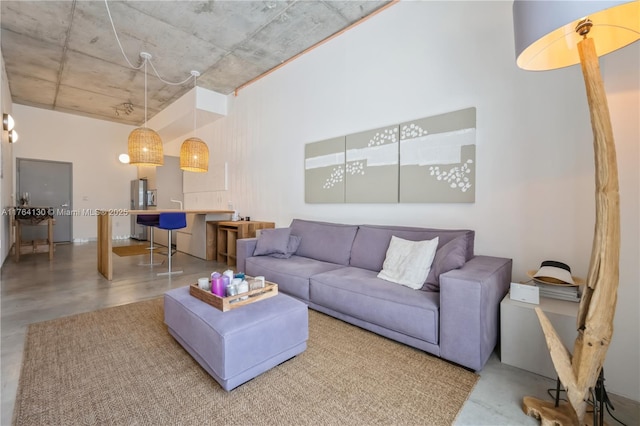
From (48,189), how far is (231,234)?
18.8ft

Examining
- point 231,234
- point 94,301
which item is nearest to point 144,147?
point 231,234

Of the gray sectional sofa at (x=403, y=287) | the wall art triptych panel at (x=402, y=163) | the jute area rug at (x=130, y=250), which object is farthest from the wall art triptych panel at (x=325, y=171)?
the jute area rug at (x=130, y=250)

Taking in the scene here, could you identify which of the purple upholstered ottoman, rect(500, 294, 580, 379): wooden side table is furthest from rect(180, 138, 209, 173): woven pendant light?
rect(500, 294, 580, 379): wooden side table

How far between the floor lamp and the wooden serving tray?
5.17 ft

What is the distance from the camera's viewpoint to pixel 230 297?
1829 millimetres

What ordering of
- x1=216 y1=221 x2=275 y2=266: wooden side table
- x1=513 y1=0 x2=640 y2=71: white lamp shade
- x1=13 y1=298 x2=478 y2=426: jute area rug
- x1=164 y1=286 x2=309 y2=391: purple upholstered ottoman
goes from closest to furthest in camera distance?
x1=513 y1=0 x2=640 y2=71: white lamp shade
x1=13 y1=298 x2=478 y2=426: jute area rug
x1=164 y1=286 x2=309 y2=391: purple upholstered ottoman
x1=216 y1=221 x2=275 y2=266: wooden side table

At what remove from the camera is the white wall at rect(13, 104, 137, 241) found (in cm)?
667

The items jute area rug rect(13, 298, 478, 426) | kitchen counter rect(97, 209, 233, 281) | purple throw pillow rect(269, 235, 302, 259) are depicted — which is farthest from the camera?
kitchen counter rect(97, 209, 233, 281)

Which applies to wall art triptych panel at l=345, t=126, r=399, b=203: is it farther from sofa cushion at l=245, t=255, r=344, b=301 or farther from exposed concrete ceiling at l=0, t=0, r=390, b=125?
exposed concrete ceiling at l=0, t=0, r=390, b=125

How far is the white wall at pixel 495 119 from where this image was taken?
1689 mm

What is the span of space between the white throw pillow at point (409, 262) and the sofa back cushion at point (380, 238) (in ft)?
0.44

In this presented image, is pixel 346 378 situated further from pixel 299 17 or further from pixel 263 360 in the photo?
pixel 299 17

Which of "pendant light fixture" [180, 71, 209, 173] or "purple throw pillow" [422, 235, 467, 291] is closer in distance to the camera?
"purple throw pillow" [422, 235, 467, 291]

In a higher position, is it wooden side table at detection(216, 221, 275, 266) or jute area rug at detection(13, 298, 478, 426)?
wooden side table at detection(216, 221, 275, 266)
